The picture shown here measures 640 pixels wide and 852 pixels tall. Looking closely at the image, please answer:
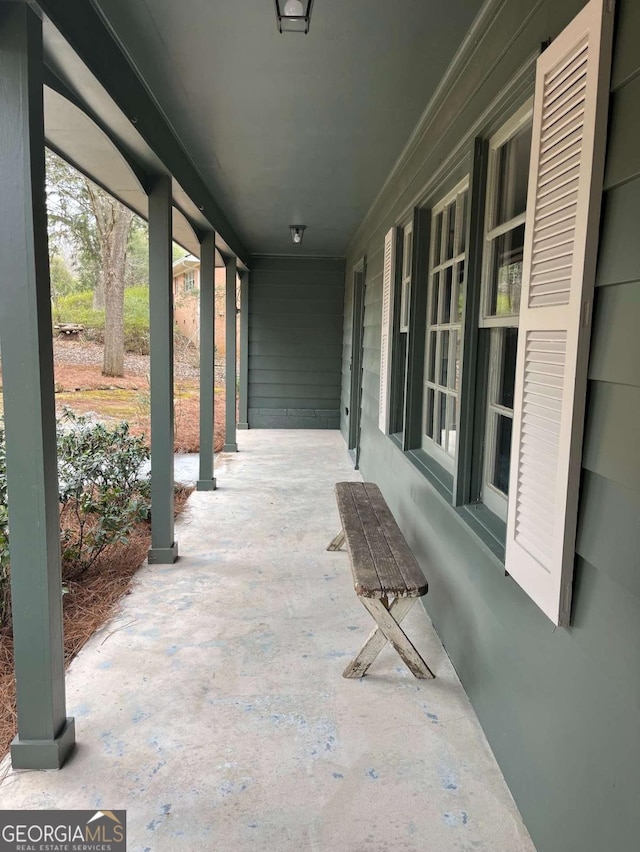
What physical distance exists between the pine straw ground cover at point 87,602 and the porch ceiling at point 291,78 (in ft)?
7.38

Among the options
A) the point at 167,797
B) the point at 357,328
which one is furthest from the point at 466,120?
the point at 357,328

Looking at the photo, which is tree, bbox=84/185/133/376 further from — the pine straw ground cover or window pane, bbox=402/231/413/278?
window pane, bbox=402/231/413/278

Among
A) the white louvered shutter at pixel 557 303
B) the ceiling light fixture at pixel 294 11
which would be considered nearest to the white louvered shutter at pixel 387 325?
the ceiling light fixture at pixel 294 11

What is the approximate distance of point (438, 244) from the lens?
320 cm

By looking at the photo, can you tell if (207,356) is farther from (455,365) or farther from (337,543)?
(455,365)

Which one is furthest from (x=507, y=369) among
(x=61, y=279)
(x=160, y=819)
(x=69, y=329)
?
(x=69, y=329)

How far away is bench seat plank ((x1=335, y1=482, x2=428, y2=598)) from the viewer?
2203mm

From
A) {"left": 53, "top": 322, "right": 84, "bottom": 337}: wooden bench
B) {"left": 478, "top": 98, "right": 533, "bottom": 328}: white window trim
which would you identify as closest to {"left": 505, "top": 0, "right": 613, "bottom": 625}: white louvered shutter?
{"left": 478, "top": 98, "right": 533, "bottom": 328}: white window trim

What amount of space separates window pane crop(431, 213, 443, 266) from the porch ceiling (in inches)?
21.3

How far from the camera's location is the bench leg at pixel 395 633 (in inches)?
89.2

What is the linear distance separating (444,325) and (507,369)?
87 centimetres

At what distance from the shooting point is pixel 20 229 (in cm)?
166

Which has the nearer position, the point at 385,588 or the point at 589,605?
the point at 589,605

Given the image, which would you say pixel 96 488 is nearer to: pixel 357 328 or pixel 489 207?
pixel 489 207
